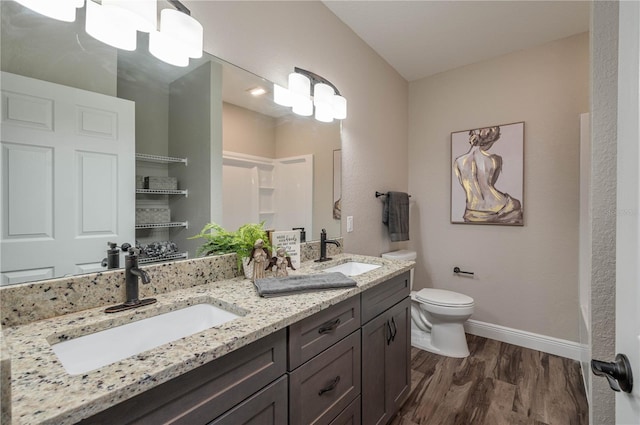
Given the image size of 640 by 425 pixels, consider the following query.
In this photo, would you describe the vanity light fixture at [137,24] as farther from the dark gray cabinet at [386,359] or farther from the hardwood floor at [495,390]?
the hardwood floor at [495,390]

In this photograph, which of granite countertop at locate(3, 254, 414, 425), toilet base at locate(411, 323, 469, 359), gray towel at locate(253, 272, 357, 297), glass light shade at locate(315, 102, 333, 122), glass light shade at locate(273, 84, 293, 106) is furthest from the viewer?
toilet base at locate(411, 323, 469, 359)

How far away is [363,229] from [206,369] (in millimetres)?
1837

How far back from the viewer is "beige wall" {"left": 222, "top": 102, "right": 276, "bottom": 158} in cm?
147

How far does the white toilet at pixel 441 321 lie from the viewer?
229cm

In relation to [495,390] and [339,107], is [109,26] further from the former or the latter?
[495,390]

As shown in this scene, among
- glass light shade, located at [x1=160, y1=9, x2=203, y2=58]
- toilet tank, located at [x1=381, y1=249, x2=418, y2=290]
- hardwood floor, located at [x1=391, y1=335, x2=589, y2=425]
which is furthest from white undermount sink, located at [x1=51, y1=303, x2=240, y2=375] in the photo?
toilet tank, located at [x1=381, y1=249, x2=418, y2=290]

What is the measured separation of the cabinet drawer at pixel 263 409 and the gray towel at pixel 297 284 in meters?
0.30

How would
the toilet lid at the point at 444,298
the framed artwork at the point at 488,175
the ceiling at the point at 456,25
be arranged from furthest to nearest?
1. the framed artwork at the point at 488,175
2. the toilet lid at the point at 444,298
3. the ceiling at the point at 456,25

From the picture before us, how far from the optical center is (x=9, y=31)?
2.86ft

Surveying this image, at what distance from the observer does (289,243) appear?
5.23 ft

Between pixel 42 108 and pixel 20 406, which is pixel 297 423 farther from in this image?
pixel 42 108

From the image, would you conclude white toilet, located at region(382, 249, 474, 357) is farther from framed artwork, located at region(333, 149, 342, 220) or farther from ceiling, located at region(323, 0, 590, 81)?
ceiling, located at region(323, 0, 590, 81)

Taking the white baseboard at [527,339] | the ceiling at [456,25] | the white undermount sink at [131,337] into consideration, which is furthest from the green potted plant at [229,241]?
the white baseboard at [527,339]

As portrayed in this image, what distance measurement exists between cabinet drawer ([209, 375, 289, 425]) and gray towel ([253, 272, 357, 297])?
30 centimetres
